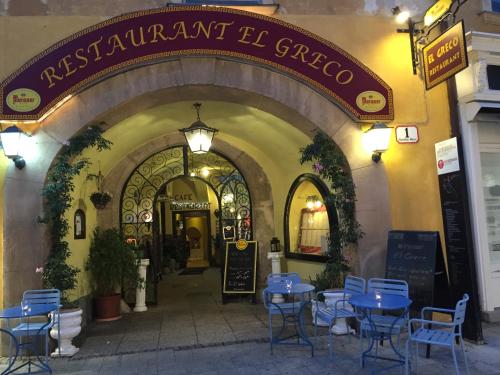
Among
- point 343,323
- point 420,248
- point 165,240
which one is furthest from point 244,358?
point 165,240

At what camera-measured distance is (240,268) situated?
8.68 m

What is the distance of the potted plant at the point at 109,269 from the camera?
7469 mm

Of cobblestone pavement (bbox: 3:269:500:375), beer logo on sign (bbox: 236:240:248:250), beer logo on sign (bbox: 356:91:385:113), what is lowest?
cobblestone pavement (bbox: 3:269:500:375)

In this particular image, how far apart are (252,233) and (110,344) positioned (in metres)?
3.99

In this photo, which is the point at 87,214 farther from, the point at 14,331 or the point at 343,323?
the point at 343,323

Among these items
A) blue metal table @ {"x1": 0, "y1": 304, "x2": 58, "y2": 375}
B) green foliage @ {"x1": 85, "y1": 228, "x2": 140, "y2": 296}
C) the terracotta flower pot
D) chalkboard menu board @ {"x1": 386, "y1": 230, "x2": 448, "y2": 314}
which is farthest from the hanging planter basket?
chalkboard menu board @ {"x1": 386, "y1": 230, "x2": 448, "y2": 314}

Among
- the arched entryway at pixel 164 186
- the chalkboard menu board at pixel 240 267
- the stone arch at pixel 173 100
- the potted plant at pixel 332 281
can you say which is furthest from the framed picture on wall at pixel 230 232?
the stone arch at pixel 173 100

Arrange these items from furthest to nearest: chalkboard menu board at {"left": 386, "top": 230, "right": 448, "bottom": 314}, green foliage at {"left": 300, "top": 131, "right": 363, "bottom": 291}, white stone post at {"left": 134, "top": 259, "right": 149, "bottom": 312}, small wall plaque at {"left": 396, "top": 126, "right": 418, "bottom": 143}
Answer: white stone post at {"left": 134, "top": 259, "right": 149, "bottom": 312}
small wall plaque at {"left": 396, "top": 126, "right": 418, "bottom": 143}
green foliage at {"left": 300, "top": 131, "right": 363, "bottom": 291}
chalkboard menu board at {"left": 386, "top": 230, "right": 448, "bottom": 314}

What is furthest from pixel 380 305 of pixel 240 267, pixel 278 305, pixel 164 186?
pixel 164 186

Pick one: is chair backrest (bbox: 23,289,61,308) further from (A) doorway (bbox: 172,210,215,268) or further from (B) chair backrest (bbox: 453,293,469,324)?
(A) doorway (bbox: 172,210,215,268)

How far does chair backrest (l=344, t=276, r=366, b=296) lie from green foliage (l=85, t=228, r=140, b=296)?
13.5 feet

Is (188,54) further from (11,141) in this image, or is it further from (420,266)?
(420,266)

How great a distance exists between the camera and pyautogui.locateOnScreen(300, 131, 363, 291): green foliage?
5957 millimetres

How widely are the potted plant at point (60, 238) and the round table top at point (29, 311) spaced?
1.48 ft
